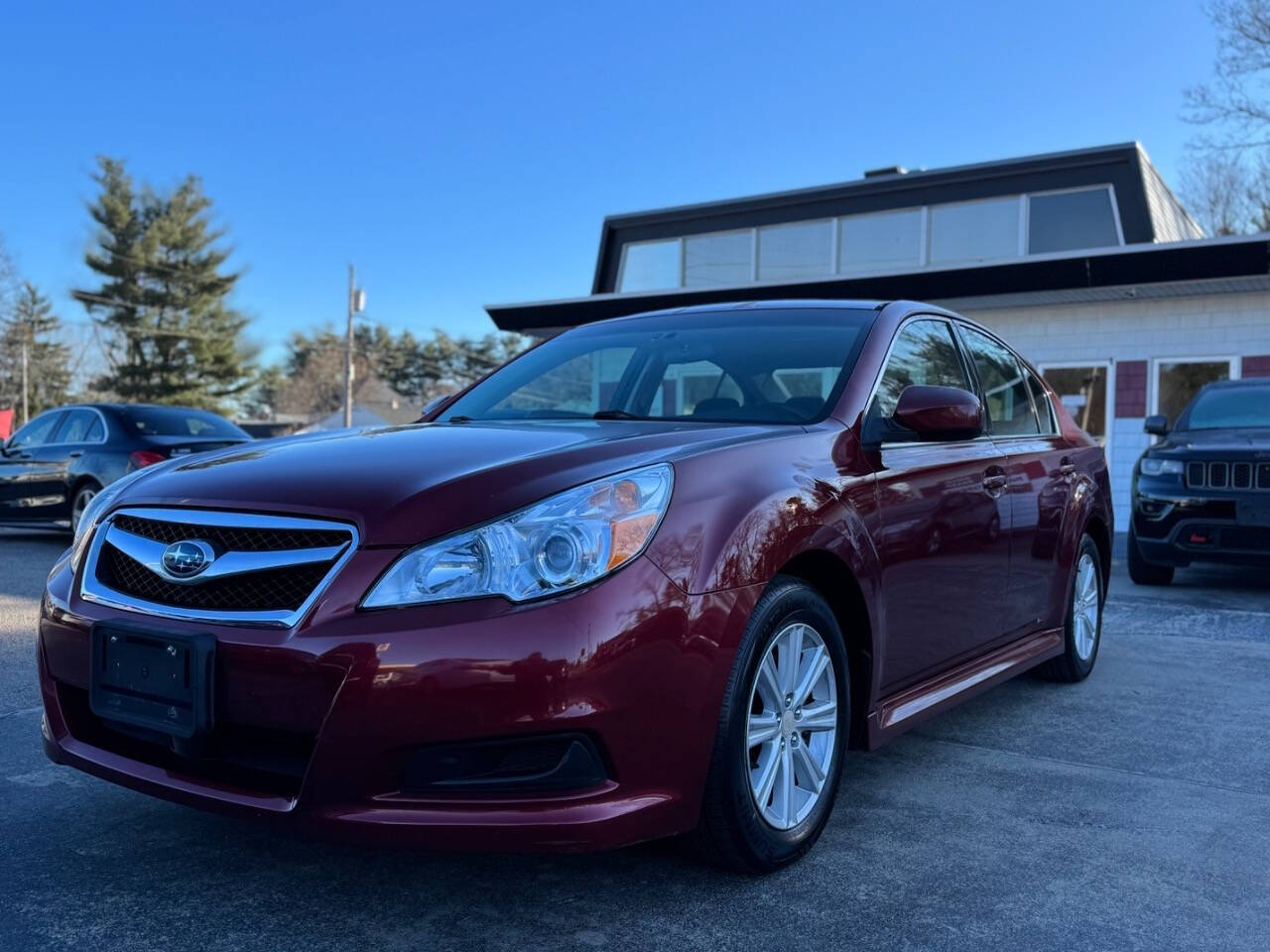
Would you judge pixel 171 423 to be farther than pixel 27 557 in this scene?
Yes

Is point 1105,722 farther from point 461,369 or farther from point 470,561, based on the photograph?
point 461,369

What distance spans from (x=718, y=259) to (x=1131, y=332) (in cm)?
758

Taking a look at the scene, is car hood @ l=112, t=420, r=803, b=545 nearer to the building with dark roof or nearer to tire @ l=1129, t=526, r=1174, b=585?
tire @ l=1129, t=526, r=1174, b=585

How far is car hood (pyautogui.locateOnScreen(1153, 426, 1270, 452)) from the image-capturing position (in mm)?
7482

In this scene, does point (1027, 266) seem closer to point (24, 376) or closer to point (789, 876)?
point (789, 876)

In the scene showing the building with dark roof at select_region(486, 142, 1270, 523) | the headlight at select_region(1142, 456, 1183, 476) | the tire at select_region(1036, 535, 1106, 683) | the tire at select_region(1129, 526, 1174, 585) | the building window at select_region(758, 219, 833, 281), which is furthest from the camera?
the building window at select_region(758, 219, 833, 281)

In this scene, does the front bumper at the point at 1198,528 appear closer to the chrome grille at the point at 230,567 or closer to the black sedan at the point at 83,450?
the chrome grille at the point at 230,567

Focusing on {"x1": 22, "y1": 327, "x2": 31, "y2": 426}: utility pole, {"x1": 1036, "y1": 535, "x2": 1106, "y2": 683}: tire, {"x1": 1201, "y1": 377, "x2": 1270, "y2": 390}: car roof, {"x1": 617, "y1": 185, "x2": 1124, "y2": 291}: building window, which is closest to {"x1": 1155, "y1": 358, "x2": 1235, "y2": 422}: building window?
{"x1": 617, "y1": 185, "x2": 1124, "y2": 291}: building window

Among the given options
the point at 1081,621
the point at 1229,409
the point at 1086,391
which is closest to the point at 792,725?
the point at 1081,621

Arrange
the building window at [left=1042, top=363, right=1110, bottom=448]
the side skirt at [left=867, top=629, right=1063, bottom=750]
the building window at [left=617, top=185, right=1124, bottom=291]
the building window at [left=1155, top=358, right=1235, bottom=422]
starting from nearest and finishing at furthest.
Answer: the side skirt at [left=867, top=629, right=1063, bottom=750]
the building window at [left=1155, top=358, right=1235, bottom=422]
the building window at [left=1042, top=363, right=1110, bottom=448]
the building window at [left=617, top=185, right=1124, bottom=291]

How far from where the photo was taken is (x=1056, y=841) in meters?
3.02

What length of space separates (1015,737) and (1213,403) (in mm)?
5778

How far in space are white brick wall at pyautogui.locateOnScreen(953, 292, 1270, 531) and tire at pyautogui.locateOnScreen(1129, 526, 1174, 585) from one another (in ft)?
20.5

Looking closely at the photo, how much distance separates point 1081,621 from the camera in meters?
5.02
